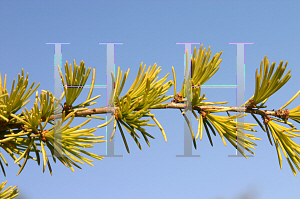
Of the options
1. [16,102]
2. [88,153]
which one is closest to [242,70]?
[88,153]

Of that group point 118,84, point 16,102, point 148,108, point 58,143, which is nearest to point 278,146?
point 148,108

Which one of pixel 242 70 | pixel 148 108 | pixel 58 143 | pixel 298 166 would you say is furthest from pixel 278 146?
pixel 58 143

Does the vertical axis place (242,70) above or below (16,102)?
above

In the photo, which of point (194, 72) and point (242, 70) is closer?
point (194, 72)

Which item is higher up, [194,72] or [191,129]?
[194,72]

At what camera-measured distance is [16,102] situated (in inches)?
36.5

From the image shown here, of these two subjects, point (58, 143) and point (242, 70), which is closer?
point (58, 143)

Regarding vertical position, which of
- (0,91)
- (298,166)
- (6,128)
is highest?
(0,91)

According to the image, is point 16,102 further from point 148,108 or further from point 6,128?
point 148,108

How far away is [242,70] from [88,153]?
619mm

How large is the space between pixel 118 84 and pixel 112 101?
0.06 meters

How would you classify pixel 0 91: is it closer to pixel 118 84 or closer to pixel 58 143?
pixel 58 143

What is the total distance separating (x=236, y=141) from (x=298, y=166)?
0.22 metres

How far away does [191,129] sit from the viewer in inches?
36.4
